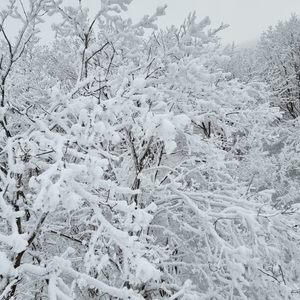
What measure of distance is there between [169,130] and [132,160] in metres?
2.36

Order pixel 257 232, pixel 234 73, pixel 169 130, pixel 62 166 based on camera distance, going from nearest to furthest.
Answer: pixel 62 166 < pixel 169 130 < pixel 257 232 < pixel 234 73

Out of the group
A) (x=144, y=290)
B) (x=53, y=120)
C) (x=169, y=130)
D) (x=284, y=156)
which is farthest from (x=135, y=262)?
(x=284, y=156)

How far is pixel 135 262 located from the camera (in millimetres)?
1733

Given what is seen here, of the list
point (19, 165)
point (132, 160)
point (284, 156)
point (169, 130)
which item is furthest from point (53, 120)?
point (284, 156)

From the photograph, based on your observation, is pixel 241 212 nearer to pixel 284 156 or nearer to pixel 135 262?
pixel 135 262

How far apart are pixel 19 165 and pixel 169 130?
1.16 meters

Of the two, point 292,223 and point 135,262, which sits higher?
point 292,223

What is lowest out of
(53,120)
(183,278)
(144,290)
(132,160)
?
(183,278)

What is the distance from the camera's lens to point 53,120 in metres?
2.32

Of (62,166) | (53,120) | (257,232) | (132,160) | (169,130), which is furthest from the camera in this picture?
(132,160)

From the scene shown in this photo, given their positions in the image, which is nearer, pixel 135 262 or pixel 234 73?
pixel 135 262

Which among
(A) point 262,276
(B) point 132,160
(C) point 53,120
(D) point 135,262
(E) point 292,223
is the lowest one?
(A) point 262,276

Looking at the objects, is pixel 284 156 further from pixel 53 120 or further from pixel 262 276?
pixel 53 120

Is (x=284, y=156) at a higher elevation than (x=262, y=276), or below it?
higher
